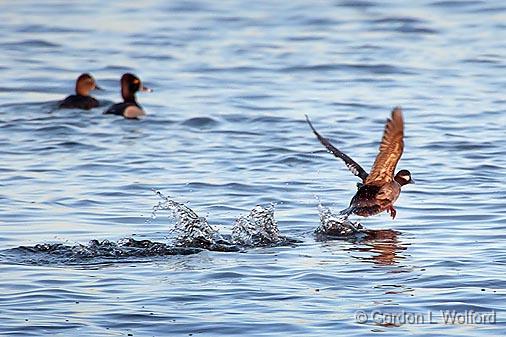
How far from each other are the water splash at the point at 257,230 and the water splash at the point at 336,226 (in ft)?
1.25

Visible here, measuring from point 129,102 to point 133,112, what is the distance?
348 mm

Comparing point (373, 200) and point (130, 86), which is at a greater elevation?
point (130, 86)

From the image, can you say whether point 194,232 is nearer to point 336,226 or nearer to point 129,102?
point 336,226

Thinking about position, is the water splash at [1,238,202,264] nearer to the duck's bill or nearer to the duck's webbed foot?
the duck's webbed foot

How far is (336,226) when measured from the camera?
32.8 ft

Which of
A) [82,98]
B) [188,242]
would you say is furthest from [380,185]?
[82,98]

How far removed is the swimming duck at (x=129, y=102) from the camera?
1591 centimetres

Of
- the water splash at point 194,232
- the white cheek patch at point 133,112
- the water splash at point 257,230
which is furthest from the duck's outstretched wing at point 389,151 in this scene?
the white cheek patch at point 133,112

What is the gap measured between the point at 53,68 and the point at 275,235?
1055 centimetres

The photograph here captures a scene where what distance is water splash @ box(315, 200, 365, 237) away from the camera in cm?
996

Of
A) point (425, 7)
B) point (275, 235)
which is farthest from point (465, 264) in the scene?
point (425, 7)

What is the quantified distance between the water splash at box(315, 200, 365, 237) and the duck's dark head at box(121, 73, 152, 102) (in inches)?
259

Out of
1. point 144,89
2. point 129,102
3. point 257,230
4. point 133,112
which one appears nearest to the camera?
point 257,230

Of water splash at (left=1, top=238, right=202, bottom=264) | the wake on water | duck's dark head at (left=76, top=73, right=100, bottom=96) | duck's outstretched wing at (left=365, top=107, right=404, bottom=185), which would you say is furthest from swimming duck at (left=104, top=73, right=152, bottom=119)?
water splash at (left=1, top=238, right=202, bottom=264)
